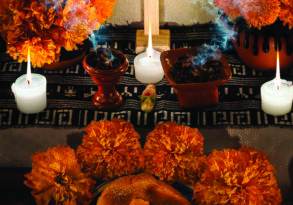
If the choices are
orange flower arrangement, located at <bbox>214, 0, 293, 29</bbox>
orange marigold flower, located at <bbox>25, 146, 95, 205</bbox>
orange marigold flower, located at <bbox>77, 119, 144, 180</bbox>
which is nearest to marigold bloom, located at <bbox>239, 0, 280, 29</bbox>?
orange flower arrangement, located at <bbox>214, 0, 293, 29</bbox>

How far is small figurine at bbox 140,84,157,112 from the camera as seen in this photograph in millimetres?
1230

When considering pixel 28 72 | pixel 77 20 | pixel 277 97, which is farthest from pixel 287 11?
pixel 28 72

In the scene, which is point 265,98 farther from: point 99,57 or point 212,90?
point 99,57

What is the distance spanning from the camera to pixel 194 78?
46.8 inches

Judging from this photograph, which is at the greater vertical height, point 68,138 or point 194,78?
point 194,78

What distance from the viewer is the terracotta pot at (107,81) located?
1.17 meters

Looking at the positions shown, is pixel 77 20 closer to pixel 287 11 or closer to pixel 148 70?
pixel 148 70

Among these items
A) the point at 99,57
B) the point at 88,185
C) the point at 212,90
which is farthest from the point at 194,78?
the point at 88,185

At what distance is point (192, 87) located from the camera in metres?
1.19

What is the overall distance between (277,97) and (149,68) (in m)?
0.26

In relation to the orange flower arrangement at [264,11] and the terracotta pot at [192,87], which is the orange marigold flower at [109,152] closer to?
the terracotta pot at [192,87]

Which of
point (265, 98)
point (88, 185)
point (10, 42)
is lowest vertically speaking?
point (88, 185)

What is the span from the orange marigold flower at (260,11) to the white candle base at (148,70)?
0.66 ft

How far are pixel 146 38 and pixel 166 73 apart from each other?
0.21m
